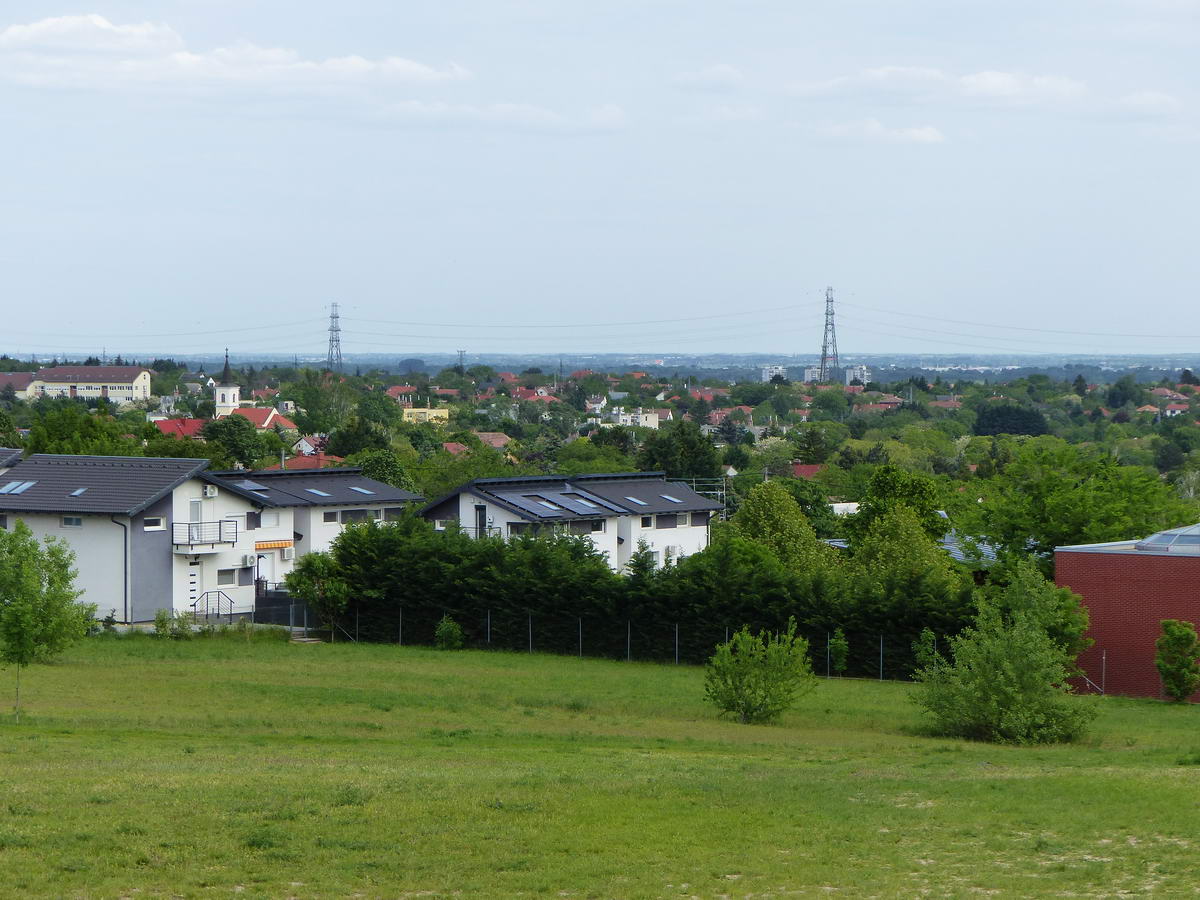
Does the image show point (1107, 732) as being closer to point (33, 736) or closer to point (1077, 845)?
point (1077, 845)

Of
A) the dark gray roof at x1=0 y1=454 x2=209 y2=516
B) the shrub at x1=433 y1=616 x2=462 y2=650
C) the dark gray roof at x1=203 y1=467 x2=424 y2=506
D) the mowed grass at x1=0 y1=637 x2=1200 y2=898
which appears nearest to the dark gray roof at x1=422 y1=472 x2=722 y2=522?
the dark gray roof at x1=203 y1=467 x2=424 y2=506

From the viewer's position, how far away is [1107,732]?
101 feet

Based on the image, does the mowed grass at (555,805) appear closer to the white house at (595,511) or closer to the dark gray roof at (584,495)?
the white house at (595,511)

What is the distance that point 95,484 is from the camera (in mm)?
49219

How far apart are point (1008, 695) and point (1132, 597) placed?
38.7 ft

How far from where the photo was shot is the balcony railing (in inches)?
1922

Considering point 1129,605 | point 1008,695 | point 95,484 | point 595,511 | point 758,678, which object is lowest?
point 758,678

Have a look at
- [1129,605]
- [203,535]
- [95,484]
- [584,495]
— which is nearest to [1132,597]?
[1129,605]

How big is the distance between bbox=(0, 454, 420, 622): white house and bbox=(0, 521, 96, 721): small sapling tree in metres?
18.4

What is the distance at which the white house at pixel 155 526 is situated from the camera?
47.8 m

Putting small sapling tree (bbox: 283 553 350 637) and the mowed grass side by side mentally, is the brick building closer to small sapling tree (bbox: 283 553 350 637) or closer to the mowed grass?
the mowed grass

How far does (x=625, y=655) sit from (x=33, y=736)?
23.5 m

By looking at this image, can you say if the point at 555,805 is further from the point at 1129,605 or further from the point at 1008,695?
the point at 1129,605

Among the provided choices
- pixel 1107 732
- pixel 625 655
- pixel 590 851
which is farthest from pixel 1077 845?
pixel 625 655
